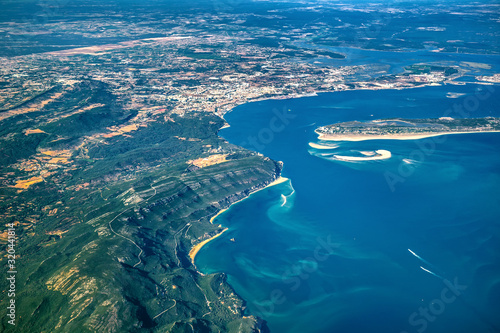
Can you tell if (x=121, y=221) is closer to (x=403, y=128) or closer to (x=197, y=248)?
(x=197, y=248)

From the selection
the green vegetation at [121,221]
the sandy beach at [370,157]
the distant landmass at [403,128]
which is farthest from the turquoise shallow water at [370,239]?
the green vegetation at [121,221]

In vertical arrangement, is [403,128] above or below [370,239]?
below

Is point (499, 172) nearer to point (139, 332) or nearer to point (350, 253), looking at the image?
point (350, 253)

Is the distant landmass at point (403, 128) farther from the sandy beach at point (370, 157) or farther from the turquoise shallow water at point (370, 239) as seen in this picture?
the sandy beach at point (370, 157)

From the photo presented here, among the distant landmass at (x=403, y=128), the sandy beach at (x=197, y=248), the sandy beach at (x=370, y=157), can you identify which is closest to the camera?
the sandy beach at (x=197, y=248)

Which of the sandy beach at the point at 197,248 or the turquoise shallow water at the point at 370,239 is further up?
the turquoise shallow water at the point at 370,239

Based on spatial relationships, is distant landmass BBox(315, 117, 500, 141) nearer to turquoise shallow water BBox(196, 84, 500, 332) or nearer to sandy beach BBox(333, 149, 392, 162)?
turquoise shallow water BBox(196, 84, 500, 332)

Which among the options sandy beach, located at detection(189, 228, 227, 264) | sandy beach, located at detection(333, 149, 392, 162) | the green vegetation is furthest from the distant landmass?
sandy beach, located at detection(189, 228, 227, 264)

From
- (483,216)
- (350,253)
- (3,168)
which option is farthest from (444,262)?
(3,168)

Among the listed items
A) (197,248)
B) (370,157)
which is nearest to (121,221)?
(197,248)
